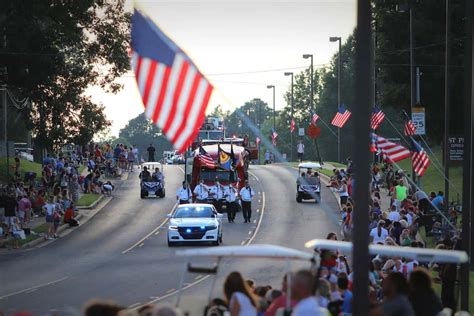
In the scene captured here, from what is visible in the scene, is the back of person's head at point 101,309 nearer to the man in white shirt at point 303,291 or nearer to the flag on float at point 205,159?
the man in white shirt at point 303,291

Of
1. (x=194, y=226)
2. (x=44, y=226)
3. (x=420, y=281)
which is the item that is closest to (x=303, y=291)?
(x=420, y=281)

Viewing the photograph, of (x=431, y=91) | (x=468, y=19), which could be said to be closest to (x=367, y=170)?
(x=468, y=19)

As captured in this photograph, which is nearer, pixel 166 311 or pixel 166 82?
pixel 166 311

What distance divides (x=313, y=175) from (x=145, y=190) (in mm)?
9826

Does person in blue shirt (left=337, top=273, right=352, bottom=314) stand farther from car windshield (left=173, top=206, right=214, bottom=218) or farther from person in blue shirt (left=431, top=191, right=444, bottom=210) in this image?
car windshield (left=173, top=206, right=214, bottom=218)

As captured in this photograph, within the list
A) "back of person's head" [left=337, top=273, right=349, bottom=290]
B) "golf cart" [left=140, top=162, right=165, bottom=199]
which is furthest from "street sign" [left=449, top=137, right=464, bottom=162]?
"golf cart" [left=140, top=162, right=165, bottom=199]

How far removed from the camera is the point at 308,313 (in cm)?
1187

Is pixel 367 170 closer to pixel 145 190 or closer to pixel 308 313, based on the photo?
pixel 308 313

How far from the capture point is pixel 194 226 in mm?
40875

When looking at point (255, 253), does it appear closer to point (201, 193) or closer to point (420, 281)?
point (420, 281)

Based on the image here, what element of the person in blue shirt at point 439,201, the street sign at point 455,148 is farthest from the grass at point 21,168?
the street sign at point 455,148

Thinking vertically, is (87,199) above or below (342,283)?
below

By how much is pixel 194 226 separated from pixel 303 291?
28836mm

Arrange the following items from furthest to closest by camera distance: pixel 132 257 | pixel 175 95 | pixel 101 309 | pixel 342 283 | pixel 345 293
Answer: pixel 132 257 < pixel 342 283 < pixel 345 293 < pixel 175 95 < pixel 101 309
